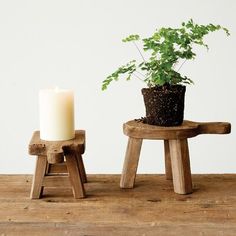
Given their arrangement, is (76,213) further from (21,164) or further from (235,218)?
(21,164)

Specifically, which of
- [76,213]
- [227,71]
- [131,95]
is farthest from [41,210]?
[227,71]

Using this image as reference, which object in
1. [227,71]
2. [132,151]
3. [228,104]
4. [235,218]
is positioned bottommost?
[235,218]

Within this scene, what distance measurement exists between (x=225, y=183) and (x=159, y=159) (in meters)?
1.10

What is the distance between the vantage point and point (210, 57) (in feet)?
7.13

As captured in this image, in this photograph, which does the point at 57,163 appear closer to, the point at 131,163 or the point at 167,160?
the point at 131,163

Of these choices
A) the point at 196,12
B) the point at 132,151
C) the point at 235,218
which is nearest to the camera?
the point at 235,218

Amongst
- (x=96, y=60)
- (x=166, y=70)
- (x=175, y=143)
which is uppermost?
(x=96, y=60)

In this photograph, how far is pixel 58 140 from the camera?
1.05 metres

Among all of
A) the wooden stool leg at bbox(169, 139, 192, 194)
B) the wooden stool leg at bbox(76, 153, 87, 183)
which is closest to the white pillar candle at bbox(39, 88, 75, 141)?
the wooden stool leg at bbox(76, 153, 87, 183)

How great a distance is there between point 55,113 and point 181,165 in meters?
0.30

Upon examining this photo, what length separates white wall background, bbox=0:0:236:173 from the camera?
2.14m

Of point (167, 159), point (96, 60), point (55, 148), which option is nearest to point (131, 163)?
point (167, 159)

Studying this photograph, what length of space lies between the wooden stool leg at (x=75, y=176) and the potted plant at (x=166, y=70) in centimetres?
18

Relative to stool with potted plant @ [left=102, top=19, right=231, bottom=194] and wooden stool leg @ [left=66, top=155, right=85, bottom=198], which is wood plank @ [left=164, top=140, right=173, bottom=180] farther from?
wooden stool leg @ [left=66, top=155, right=85, bottom=198]
